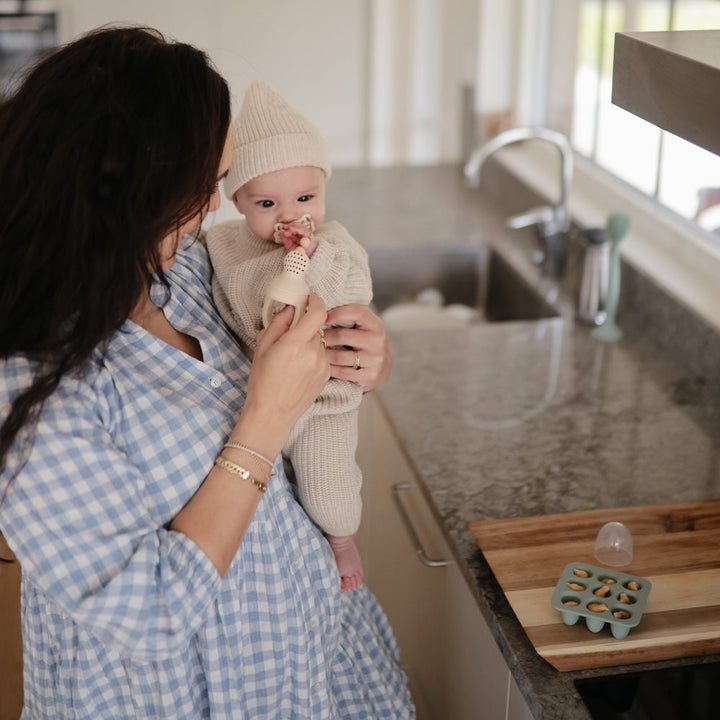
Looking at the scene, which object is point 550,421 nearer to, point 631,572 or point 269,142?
point 631,572

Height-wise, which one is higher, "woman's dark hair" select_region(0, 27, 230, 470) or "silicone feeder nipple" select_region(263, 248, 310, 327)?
"woman's dark hair" select_region(0, 27, 230, 470)

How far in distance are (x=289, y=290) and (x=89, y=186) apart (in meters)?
0.30

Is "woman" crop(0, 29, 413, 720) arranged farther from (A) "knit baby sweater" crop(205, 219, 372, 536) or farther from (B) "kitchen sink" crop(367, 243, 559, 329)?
(B) "kitchen sink" crop(367, 243, 559, 329)

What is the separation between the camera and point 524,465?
5.41 ft

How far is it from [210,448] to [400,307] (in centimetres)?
154

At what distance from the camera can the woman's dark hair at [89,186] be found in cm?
98

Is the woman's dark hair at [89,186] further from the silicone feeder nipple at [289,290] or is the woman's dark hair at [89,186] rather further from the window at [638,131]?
the window at [638,131]

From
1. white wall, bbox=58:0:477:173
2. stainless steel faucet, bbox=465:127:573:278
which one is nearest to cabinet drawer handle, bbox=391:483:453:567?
stainless steel faucet, bbox=465:127:573:278

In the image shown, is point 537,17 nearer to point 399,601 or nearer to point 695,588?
point 399,601

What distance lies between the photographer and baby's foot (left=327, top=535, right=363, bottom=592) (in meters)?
1.43

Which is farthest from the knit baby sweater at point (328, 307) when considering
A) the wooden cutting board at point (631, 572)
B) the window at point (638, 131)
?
the window at point (638, 131)

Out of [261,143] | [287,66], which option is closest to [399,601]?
[261,143]

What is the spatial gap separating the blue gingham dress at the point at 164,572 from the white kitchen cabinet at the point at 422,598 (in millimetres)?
130

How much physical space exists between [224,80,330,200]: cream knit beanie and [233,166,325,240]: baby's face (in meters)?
0.01
